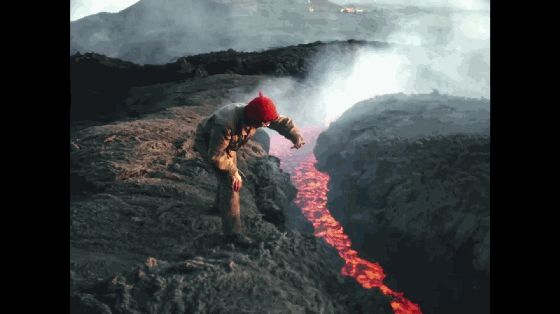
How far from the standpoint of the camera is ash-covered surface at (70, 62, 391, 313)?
9.56ft

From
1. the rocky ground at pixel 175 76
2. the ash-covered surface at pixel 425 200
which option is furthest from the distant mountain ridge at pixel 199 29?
the ash-covered surface at pixel 425 200

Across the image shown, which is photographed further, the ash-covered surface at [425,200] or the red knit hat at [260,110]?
the ash-covered surface at [425,200]

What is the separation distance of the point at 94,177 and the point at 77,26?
11803 mm

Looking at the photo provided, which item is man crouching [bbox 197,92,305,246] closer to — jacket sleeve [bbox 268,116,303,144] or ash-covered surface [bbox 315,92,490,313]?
jacket sleeve [bbox 268,116,303,144]

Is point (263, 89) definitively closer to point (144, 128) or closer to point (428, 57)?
point (144, 128)

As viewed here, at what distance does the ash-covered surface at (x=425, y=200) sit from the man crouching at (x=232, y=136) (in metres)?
1.66

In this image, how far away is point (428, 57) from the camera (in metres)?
11.0

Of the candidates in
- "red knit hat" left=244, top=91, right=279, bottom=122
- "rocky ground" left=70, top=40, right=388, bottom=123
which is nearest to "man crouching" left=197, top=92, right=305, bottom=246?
"red knit hat" left=244, top=91, right=279, bottom=122

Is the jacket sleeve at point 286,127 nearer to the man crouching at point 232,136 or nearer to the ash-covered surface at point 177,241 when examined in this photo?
the man crouching at point 232,136

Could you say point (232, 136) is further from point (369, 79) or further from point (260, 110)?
point (369, 79)

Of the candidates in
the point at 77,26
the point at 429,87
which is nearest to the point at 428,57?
the point at 429,87

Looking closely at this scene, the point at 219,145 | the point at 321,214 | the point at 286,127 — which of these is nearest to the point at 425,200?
the point at 321,214

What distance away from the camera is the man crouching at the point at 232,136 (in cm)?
332

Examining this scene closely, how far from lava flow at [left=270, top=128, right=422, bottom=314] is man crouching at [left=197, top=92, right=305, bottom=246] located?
1.53m
